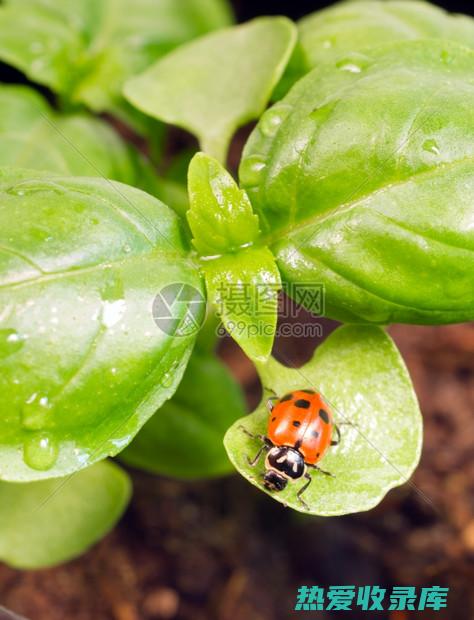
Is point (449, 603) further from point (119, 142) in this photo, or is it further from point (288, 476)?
point (119, 142)

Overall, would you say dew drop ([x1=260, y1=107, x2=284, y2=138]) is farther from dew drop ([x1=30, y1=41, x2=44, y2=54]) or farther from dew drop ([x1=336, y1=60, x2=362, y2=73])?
dew drop ([x1=30, y1=41, x2=44, y2=54])

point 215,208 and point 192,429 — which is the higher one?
point 215,208

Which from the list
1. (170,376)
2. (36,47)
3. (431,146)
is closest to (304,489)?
(170,376)

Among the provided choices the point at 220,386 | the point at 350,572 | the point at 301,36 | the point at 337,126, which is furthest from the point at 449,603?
the point at 301,36

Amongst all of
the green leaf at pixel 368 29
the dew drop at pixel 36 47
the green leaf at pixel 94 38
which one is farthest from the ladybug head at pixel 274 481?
the dew drop at pixel 36 47

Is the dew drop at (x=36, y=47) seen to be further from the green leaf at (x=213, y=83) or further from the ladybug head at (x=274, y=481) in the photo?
the ladybug head at (x=274, y=481)

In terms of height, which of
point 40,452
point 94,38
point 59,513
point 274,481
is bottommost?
point 59,513

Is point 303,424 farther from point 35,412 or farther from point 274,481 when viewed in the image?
point 35,412
